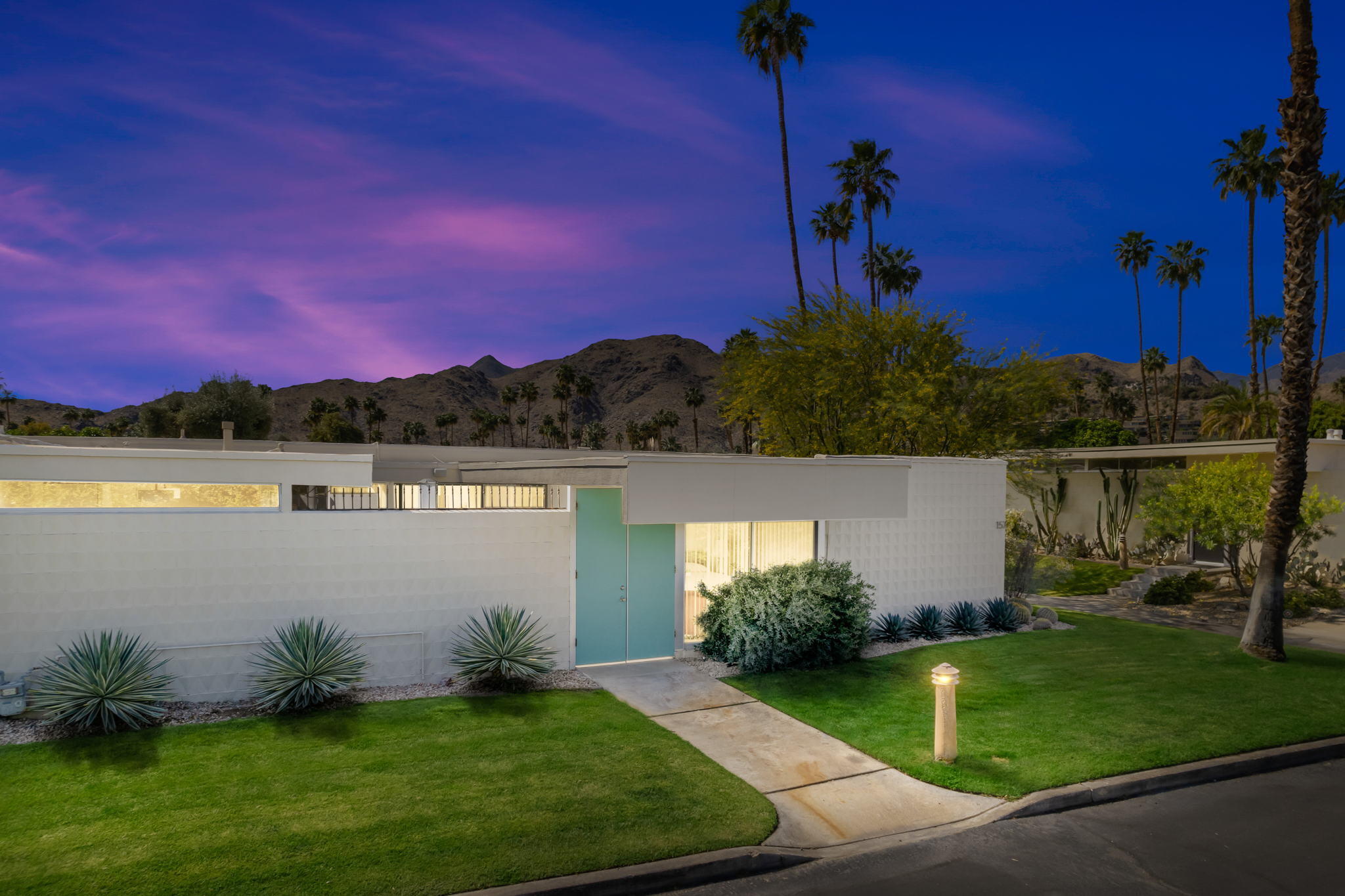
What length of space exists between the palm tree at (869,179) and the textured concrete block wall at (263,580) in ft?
88.8

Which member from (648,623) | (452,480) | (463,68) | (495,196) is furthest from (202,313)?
(648,623)

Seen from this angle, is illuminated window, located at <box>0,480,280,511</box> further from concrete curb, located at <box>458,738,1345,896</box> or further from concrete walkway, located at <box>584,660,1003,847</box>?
concrete curb, located at <box>458,738,1345,896</box>

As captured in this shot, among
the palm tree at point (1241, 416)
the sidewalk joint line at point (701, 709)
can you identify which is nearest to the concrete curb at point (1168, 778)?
the sidewalk joint line at point (701, 709)

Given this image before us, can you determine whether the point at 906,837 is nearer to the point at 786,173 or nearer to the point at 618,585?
the point at 618,585

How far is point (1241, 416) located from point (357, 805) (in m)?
45.4

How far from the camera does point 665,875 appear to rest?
5.10 metres

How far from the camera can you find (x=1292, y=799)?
21.9 ft

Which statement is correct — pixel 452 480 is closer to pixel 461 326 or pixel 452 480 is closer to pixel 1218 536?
pixel 1218 536

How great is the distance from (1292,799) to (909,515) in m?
7.00

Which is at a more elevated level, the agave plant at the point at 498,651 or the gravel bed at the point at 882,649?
the agave plant at the point at 498,651

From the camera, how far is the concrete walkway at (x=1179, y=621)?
44.7 feet

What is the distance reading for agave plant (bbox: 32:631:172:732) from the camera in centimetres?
731

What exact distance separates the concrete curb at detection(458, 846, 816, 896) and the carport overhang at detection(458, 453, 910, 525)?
16.3 feet

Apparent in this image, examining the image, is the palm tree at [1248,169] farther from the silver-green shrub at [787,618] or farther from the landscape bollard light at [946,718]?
the landscape bollard light at [946,718]
